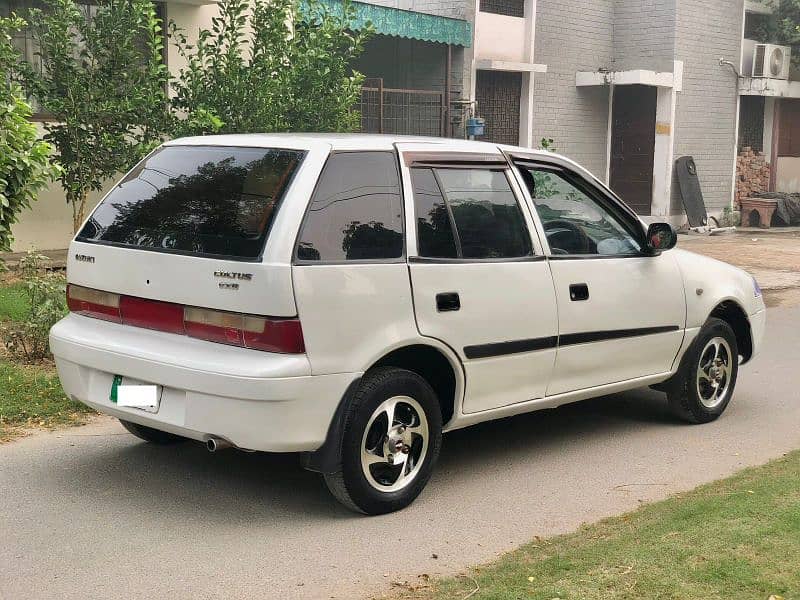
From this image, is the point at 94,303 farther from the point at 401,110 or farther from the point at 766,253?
the point at 766,253

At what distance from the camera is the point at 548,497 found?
5609 mm

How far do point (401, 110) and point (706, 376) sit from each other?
11.8 metres

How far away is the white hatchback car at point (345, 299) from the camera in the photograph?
484cm

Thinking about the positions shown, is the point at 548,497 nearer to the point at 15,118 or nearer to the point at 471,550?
the point at 471,550

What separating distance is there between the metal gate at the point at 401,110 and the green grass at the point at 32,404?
10.1 metres

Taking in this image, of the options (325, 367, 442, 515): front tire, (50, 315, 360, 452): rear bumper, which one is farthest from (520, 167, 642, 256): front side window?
(50, 315, 360, 452): rear bumper

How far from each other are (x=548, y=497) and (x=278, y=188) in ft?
6.77

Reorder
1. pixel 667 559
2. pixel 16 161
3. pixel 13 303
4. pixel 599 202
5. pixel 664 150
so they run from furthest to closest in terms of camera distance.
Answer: pixel 664 150, pixel 13 303, pixel 16 161, pixel 599 202, pixel 667 559

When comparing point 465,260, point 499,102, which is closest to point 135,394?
point 465,260

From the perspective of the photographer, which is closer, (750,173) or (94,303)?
(94,303)

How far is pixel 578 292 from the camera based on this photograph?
240 inches

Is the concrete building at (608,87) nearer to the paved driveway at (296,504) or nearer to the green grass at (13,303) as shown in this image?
the green grass at (13,303)

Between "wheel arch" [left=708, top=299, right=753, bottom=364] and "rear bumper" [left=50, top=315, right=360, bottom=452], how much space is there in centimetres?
325

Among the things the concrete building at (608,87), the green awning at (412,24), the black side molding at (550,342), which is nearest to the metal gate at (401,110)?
the concrete building at (608,87)
